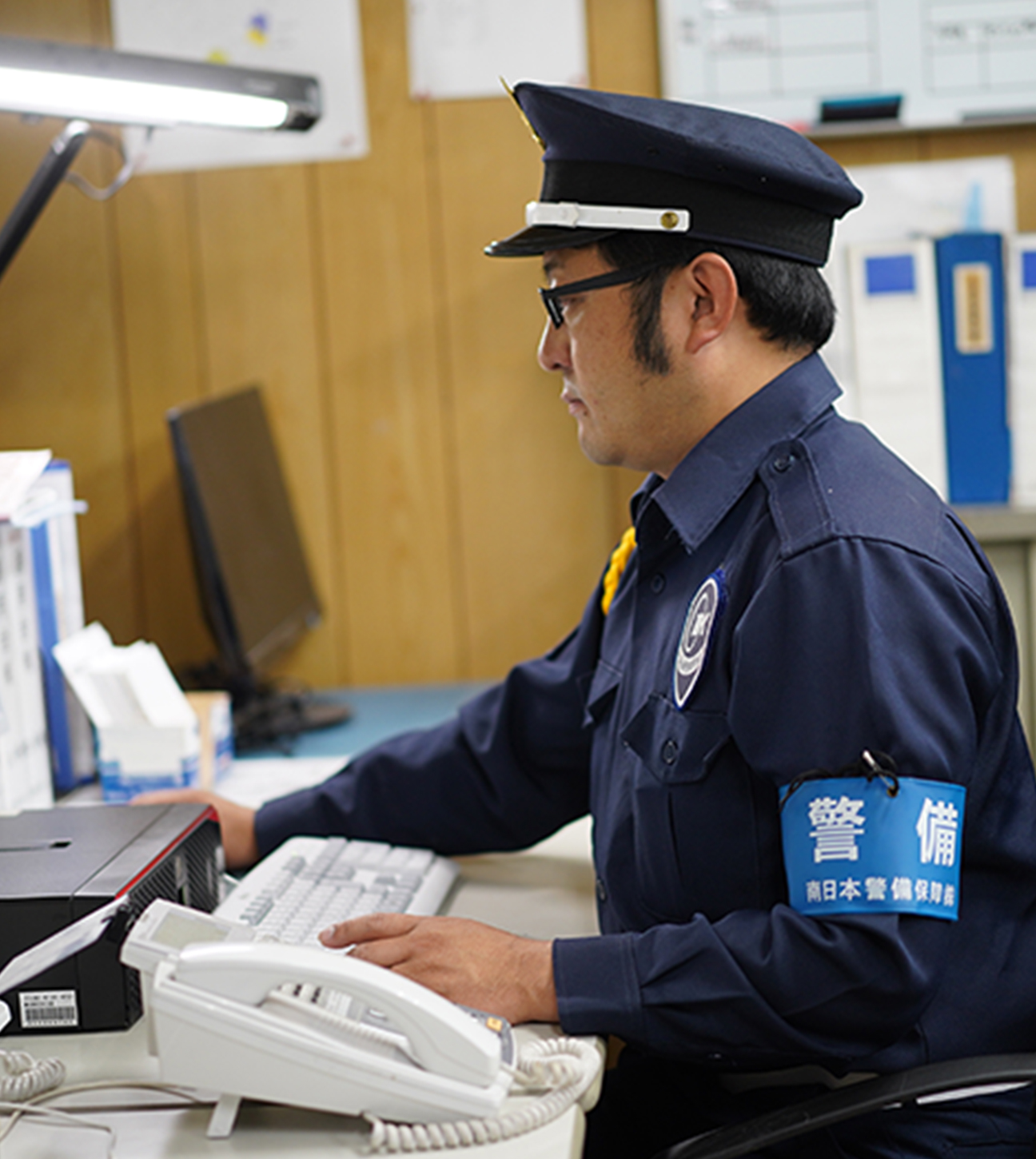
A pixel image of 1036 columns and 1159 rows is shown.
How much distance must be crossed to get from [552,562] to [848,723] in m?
1.57

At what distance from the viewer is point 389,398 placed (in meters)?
2.49

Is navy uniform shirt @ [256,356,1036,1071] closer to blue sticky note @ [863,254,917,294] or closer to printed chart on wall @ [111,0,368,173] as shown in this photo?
blue sticky note @ [863,254,917,294]

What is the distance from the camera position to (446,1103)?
85 cm

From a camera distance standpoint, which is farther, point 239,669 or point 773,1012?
point 239,669

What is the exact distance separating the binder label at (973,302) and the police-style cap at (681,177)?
1.16 meters

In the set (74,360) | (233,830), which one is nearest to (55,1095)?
(233,830)

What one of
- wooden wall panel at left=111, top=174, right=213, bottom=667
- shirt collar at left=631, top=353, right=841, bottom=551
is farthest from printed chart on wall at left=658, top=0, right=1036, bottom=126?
shirt collar at left=631, top=353, right=841, bottom=551

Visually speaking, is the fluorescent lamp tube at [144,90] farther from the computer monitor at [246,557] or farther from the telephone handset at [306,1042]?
the telephone handset at [306,1042]

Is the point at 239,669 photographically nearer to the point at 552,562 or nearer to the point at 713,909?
the point at 552,562

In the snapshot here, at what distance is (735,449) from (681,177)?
0.24 m

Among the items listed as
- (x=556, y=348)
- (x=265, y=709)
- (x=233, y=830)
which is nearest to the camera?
(x=556, y=348)

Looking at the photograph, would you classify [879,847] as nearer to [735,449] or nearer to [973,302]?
[735,449]

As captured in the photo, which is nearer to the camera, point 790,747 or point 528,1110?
point 528,1110

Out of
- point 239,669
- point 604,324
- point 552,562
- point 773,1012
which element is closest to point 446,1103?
point 773,1012
